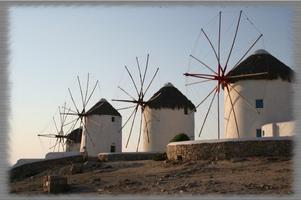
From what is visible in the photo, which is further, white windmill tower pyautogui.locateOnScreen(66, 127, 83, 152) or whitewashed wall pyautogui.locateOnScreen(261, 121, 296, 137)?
white windmill tower pyautogui.locateOnScreen(66, 127, 83, 152)

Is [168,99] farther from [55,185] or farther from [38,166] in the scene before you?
[55,185]

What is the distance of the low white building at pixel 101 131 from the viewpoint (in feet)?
108

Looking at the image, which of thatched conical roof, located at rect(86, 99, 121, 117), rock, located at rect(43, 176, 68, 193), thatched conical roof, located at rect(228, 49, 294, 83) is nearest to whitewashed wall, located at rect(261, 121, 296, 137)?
thatched conical roof, located at rect(228, 49, 294, 83)

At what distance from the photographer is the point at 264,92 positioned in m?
21.7

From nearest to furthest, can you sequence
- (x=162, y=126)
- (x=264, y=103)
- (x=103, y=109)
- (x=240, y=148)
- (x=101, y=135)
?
1. (x=240, y=148)
2. (x=264, y=103)
3. (x=162, y=126)
4. (x=101, y=135)
5. (x=103, y=109)

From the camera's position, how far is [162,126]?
2905 cm

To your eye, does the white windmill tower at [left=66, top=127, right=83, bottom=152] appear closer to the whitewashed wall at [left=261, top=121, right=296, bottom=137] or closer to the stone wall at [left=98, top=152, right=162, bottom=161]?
the stone wall at [left=98, top=152, right=162, bottom=161]

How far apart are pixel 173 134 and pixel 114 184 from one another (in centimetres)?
1397

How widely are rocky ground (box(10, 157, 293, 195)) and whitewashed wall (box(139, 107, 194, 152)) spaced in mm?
8614

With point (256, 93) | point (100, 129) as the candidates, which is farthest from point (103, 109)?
point (256, 93)

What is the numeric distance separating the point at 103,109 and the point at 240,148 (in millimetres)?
16283

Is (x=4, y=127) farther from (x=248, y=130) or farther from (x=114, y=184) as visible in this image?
(x=248, y=130)

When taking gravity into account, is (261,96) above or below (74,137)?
above

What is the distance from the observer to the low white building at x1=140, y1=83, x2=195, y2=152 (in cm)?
2902
